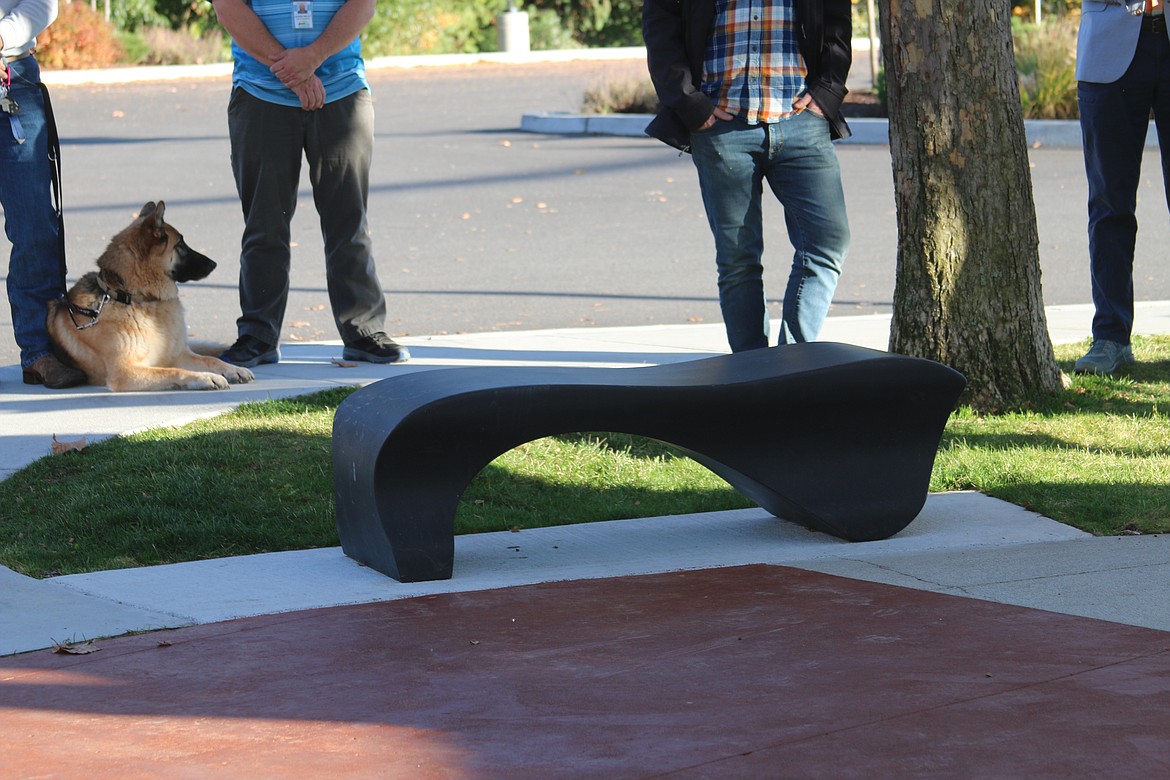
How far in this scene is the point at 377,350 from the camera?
7566 mm

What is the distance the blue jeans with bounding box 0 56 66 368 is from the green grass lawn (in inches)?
52.3

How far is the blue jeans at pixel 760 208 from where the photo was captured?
5.91m

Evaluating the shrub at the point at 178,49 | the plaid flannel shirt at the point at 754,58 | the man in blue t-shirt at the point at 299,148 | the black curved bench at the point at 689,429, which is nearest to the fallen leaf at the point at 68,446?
the black curved bench at the point at 689,429

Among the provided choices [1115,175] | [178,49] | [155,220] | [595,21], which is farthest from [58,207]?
[595,21]

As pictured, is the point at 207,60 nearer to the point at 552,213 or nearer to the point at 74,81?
the point at 74,81

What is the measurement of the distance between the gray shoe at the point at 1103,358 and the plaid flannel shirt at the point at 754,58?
223cm

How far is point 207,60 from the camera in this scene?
31.3m

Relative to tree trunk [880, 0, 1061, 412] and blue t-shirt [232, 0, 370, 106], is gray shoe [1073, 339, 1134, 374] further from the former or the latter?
blue t-shirt [232, 0, 370, 106]

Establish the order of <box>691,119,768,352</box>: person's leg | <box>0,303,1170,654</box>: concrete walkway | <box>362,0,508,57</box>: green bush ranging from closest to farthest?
<box>0,303,1170,654</box>: concrete walkway, <box>691,119,768,352</box>: person's leg, <box>362,0,508,57</box>: green bush

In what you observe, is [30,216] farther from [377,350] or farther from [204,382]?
[377,350]

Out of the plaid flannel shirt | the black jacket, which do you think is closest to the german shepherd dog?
the black jacket

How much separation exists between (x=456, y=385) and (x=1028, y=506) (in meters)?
2.12

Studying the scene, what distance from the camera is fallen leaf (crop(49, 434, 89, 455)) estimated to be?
582 centimetres

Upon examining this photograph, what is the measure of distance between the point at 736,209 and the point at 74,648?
122 inches
